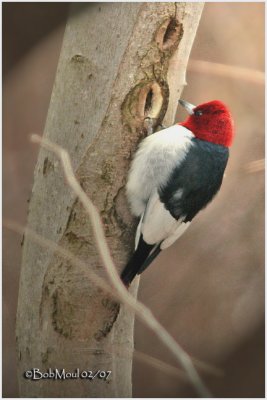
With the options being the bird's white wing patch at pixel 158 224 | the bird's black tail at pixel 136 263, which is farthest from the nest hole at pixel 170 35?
the bird's black tail at pixel 136 263

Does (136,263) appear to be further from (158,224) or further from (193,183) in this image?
(193,183)

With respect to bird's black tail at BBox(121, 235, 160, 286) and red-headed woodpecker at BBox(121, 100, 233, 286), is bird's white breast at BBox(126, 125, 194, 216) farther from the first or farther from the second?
bird's black tail at BBox(121, 235, 160, 286)

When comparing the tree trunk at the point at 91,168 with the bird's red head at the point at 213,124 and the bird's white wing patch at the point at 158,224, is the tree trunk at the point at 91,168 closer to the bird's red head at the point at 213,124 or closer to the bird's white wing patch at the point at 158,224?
the bird's white wing patch at the point at 158,224

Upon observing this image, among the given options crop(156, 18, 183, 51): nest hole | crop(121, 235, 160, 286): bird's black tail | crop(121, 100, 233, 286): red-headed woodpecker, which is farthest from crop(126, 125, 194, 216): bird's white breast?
crop(156, 18, 183, 51): nest hole

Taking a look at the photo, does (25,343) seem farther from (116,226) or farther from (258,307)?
(258,307)

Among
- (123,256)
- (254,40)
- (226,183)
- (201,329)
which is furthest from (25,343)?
(254,40)

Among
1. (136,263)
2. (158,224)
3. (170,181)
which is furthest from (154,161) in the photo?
(136,263)
